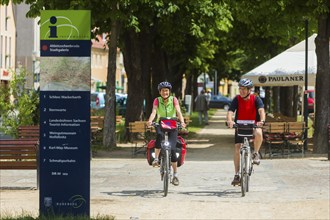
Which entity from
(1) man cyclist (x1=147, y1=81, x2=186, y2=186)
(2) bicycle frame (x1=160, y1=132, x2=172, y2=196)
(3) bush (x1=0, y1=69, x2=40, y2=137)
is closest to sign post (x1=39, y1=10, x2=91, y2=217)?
(2) bicycle frame (x1=160, y1=132, x2=172, y2=196)

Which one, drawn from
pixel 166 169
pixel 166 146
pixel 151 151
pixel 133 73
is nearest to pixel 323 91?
pixel 133 73

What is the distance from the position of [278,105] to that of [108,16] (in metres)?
28.6

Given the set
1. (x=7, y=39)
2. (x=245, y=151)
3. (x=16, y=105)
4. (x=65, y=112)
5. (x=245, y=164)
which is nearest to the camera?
(x=65, y=112)

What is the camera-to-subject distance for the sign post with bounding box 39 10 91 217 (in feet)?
34.2

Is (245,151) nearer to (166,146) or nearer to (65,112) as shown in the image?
(166,146)

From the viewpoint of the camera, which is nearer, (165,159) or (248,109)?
(248,109)

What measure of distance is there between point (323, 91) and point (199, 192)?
1070 cm

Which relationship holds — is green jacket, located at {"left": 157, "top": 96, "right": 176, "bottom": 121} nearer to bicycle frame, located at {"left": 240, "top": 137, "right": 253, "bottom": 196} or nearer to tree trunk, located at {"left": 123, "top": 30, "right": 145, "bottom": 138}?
bicycle frame, located at {"left": 240, "top": 137, "right": 253, "bottom": 196}

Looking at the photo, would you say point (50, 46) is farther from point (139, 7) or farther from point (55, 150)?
point (139, 7)

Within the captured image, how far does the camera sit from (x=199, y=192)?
1650 centimetres

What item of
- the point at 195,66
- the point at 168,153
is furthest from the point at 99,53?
the point at 168,153

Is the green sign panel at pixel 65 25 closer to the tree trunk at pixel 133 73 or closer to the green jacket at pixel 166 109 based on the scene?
the green jacket at pixel 166 109

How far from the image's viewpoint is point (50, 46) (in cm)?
1046

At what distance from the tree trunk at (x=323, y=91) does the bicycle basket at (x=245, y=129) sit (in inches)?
415
